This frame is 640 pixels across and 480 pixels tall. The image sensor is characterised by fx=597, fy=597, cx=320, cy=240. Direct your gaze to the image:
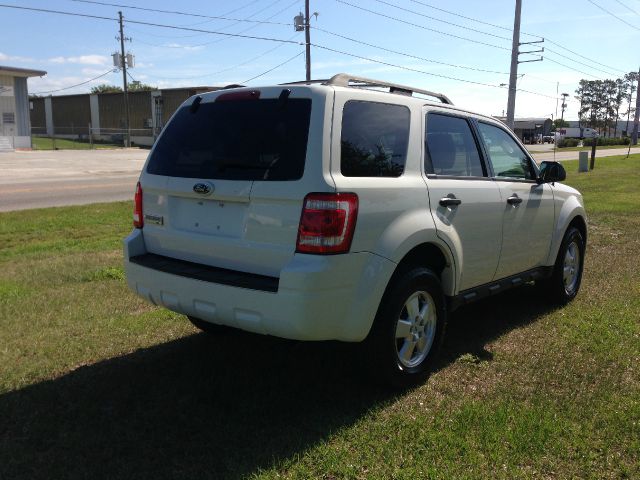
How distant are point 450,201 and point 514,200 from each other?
106 centimetres

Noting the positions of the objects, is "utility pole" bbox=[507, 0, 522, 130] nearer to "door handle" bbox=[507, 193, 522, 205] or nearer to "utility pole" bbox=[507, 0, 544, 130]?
"utility pole" bbox=[507, 0, 544, 130]

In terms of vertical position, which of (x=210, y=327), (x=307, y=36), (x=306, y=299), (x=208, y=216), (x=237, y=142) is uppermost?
(x=307, y=36)

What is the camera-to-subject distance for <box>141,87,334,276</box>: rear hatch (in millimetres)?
3346

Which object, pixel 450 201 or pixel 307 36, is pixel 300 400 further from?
pixel 307 36

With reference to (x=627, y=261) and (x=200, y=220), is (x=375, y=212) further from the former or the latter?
(x=627, y=261)

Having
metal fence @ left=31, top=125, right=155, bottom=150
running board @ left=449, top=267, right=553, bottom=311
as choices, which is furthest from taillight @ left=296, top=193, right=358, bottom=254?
metal fence @ left=31, top=125, right=155, bottom=150

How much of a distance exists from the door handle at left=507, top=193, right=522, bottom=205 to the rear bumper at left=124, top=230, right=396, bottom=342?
1736 millimetres

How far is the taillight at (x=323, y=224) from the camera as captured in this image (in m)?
3.24

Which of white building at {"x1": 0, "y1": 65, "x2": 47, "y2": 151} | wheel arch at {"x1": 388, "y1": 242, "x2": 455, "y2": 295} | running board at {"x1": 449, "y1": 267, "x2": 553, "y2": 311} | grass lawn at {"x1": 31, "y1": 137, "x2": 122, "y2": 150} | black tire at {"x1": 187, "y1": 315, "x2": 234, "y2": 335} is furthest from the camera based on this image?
grass lawn at {"x1": 31, "y1": 137, "x2": 122, "y2": 150}

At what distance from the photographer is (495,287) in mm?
4809

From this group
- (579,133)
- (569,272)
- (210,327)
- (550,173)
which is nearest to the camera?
(210,327)

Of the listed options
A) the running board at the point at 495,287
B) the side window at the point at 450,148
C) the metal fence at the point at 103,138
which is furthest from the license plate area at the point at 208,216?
the metal fence at the point at 103,138

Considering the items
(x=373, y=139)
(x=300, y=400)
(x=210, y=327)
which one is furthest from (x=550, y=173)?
(x=210, y=327)

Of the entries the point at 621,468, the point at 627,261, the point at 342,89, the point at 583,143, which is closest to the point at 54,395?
the point at 342,89
